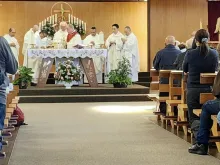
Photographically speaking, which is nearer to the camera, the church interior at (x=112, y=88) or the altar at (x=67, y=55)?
the church interior at (x=112, y=88)

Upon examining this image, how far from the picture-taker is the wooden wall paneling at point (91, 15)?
19078 mm

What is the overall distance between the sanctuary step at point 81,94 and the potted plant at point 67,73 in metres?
0.23

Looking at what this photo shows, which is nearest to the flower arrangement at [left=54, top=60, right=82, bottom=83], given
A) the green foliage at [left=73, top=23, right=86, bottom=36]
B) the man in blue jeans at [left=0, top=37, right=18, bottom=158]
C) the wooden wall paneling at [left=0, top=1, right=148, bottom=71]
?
the green foliage at [left=73, top=23, right=86, bottom=36]

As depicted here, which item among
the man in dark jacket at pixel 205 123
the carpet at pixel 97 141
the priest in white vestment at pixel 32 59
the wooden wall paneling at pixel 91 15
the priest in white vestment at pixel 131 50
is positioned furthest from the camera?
the wooden wall paneling at pixel 91 15

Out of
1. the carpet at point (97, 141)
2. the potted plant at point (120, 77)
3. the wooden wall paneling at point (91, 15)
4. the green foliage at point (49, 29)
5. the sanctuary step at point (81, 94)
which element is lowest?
the carpet at point (97, 141)

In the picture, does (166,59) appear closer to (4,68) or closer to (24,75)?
(4,68)

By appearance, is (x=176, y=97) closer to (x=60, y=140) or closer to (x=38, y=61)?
(x=60, y=140)

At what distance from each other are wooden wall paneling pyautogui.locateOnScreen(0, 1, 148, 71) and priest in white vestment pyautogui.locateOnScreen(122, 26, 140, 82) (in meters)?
2.14

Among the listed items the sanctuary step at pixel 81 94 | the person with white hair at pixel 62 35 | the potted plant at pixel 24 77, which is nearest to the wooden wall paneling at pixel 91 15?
the person with white hair at pixel 62 35

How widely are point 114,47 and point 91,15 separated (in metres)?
2.82

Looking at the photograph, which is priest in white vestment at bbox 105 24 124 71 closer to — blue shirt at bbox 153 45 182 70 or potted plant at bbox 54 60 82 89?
potted plant at bbox 54 60 82 89

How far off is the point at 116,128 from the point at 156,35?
1038 centimetres

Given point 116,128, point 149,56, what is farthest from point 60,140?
point 149,56

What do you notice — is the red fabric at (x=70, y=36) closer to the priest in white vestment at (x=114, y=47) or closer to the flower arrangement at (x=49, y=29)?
the priest in white vestment at (x=114, y=47)
